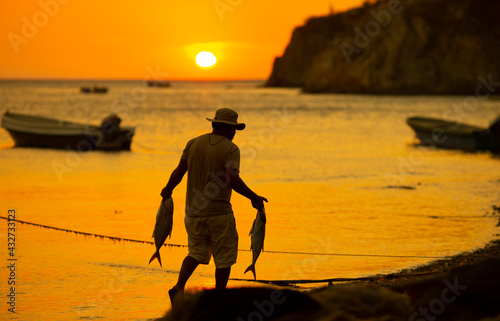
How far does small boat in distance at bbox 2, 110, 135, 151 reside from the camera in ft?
97.6

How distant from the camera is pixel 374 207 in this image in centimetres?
1580

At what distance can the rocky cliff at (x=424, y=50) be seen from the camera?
128000mm

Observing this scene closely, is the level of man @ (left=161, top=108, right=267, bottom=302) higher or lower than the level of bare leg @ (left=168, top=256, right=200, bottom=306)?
higher

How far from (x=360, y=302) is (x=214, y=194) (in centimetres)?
158

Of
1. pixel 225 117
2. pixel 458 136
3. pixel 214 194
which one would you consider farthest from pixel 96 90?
pixel 214 194

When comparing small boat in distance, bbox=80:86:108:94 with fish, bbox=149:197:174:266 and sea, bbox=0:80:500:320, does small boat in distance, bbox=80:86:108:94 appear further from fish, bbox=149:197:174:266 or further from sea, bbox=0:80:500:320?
fish, bbox=149:197:174:266

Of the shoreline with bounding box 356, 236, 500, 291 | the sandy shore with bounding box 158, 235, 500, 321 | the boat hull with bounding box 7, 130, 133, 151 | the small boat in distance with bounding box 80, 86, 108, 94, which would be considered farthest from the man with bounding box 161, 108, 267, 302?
the small boat in distance with bounding box 80, 86, 108, 94

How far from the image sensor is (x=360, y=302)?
578 centimetres

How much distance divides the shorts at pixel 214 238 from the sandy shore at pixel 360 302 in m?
0.66

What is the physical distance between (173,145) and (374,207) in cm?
1993

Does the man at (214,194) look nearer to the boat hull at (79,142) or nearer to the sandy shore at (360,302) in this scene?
the sandy shore at (360,302)

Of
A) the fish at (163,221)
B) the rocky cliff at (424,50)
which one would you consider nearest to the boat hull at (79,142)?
the fish at (163,221)

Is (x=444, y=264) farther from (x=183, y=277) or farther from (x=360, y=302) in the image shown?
(x=183, y=277)

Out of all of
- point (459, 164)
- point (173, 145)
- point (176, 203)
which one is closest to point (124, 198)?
point (176, 203)
